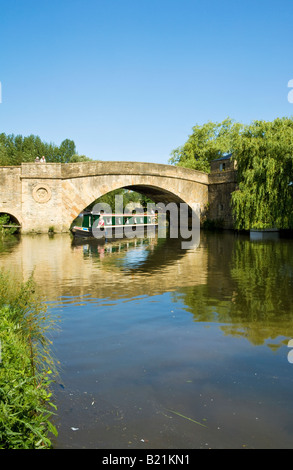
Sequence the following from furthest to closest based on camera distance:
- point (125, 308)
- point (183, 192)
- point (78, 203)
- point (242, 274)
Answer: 1. point (183, 192)
2. point (78, 203)
3. point (242, 274)
4. point (125, 308)

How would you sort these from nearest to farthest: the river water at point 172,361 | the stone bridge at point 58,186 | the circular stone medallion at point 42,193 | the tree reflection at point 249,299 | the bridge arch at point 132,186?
1. the river water at point 172,361
2. the tree reflection at point 249,299
3. the stone bridge at point 58,186
4. the circular stone medallion at point 42,193
5. the bridge arch at point 132,186

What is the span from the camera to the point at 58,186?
22.1 m

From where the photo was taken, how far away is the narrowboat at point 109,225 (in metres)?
23.0

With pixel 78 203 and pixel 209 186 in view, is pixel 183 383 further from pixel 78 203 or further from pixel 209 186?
pixel 209 186

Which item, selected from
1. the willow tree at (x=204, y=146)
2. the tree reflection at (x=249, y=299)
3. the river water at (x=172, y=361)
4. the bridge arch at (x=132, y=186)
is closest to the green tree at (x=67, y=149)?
the willow tree at (x=204, y=146)

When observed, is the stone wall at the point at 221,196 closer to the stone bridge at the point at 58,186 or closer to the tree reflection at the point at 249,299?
the stone bridge at the point at 58,186

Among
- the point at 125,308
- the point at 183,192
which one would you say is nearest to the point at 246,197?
the point at 183,192

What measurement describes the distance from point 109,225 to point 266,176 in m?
10.9

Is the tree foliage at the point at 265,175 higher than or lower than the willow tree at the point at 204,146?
lower

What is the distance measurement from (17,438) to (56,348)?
81.5 inches

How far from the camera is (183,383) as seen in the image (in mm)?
3814

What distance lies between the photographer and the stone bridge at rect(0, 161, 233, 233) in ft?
70.4

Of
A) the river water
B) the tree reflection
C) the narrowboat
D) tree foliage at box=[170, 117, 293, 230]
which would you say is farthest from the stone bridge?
the river water

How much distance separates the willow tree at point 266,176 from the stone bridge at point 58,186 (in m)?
5.74
